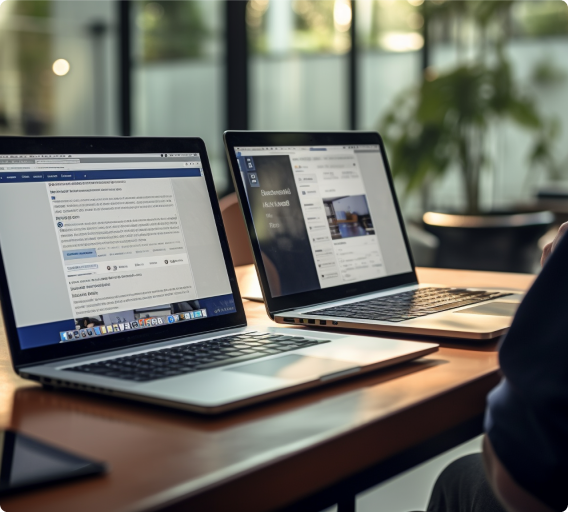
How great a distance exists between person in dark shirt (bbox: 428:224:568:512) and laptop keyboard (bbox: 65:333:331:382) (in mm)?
263

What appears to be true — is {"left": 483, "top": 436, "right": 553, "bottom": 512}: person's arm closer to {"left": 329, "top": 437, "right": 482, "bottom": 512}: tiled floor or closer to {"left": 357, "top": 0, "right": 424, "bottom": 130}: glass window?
{"left": 329, "top": 437, "right": 482, "bottom": 512}: tiled floor

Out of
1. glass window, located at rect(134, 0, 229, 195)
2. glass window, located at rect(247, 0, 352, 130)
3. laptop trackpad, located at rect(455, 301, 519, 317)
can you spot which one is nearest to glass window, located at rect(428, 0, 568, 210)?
glass window, located at rect(247, 0, 352, 130)

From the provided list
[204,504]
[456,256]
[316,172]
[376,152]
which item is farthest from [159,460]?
[456,256]

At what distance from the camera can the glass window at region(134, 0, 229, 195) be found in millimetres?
3348

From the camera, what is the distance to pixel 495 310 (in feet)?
3.52

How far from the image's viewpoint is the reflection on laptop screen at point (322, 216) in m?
1.12

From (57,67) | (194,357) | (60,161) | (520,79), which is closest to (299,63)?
(520,79)

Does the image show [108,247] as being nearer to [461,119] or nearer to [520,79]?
[461,119]

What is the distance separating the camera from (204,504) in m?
0.49

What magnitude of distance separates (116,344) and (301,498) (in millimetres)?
358

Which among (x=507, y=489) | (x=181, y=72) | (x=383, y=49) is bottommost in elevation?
(x=507, y=489)

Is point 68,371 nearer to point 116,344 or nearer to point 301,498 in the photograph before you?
point 116,344

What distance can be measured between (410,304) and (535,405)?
1.79ft

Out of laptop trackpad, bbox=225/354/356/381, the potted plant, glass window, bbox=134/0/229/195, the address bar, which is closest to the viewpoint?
laptop trackpad, bbox=225/354/356/381
